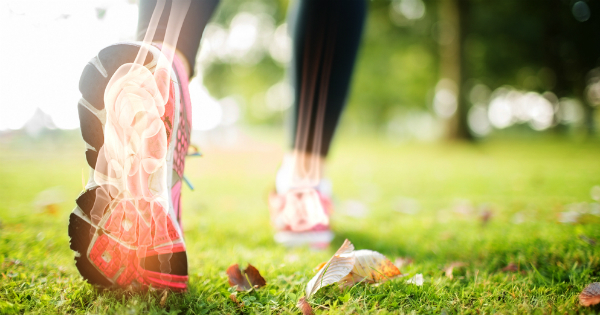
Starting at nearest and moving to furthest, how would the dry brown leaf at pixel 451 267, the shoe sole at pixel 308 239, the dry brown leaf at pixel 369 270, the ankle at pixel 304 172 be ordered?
the dry brown leaf at pixel 369 270 < the dry brown leaf at pixel 451 267 < the shoe sole at pixel 308 239 < the ankle at pixel 304 172

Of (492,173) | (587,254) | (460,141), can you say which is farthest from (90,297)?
(460,141)

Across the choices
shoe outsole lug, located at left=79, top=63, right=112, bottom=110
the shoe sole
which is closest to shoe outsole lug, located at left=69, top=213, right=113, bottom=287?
shoe outsole lug, located at left=79, top=63, right=112, bottom=110

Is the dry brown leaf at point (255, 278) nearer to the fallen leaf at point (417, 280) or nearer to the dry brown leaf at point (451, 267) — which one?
the fallen leaf at point (417, 280)

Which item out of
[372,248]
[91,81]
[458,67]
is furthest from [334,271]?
[458,67]

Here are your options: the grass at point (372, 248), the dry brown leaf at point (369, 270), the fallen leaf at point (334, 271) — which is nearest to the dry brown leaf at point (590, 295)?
the grass at point (372, 248)

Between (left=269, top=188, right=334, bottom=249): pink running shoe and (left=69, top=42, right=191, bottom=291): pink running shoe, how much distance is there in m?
0.63

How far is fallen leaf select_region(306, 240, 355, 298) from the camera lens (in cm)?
84

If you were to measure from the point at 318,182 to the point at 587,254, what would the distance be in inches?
36.9

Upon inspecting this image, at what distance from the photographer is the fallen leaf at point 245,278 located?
3.02 feet

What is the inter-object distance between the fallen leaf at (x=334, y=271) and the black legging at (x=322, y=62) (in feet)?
2.28

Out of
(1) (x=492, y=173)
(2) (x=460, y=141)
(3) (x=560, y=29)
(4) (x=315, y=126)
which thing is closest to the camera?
(4) (x=315, y=126)

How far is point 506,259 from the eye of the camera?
1138 millimetres

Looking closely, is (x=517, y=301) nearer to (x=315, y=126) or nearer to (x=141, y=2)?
(x=315, y=126)

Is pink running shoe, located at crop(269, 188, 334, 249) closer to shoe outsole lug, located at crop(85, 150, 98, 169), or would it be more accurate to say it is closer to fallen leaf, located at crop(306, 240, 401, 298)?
fallen leaf, located at crop(306, 240, 401, 298)
